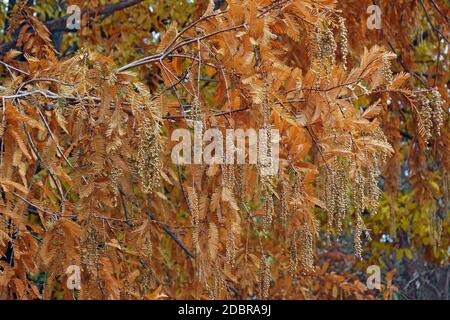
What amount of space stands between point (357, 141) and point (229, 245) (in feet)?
1.35

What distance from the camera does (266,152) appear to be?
167 centimetres

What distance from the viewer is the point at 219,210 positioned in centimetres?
187

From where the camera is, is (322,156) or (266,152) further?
(322,156)

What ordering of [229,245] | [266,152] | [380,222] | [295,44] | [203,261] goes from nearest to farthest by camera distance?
1. [266,152]
2. [229,245]
3. [203,261]
4. [295,44]
5. [380,222]

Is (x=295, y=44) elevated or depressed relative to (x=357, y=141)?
elevated

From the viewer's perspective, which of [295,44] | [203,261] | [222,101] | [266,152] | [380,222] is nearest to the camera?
[266,152]

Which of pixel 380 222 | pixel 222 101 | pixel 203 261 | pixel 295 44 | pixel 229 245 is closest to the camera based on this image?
pixel 229 245

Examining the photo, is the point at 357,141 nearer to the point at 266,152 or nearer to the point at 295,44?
the point at 266,152

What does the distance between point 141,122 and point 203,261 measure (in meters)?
0.43
